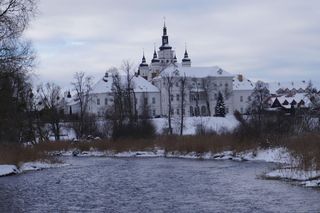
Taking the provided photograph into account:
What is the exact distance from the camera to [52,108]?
3418 inches

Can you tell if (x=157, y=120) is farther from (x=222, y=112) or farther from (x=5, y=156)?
(x=5, y=156)

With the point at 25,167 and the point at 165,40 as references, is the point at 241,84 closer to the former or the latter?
the point at 165,40

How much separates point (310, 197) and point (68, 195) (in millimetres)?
10622

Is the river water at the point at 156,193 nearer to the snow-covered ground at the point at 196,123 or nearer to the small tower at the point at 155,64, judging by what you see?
the snow-covered ground at the point at 196,123

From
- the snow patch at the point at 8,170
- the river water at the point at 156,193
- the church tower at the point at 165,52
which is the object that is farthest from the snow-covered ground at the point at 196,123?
the church tower at the point at 165,52

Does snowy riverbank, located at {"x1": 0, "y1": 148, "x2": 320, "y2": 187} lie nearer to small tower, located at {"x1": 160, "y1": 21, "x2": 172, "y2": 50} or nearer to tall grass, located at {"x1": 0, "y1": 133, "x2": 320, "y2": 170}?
tall grass, located at {"x1": 0, "y1": 133, "x2": 320, "y2": 170}

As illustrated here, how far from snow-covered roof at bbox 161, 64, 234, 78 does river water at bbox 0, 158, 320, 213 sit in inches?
4124

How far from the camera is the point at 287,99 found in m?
171

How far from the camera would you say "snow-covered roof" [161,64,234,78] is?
463 feet

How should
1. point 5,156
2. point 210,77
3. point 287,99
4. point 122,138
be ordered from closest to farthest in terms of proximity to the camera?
point 5,156 → point 122,138 → point 210,77 → point 287,99

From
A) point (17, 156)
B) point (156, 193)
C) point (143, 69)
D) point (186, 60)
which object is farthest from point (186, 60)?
point (156, 193)

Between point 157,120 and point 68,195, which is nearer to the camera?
point 68,195

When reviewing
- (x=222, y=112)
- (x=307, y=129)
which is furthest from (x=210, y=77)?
(x=307, y=129)

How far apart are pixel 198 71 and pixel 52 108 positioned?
210ft
